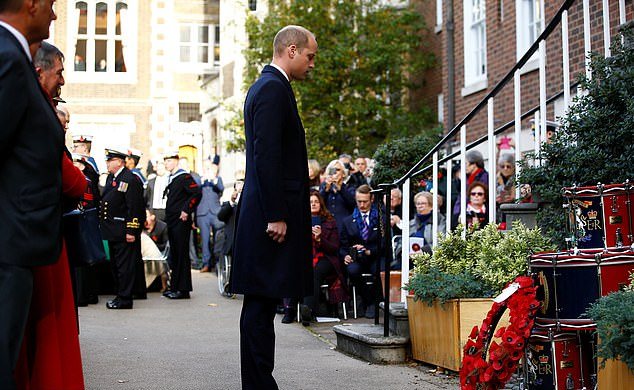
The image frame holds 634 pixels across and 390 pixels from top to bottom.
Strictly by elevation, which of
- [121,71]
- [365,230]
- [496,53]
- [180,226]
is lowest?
[365,230]

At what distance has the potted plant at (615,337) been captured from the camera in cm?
497

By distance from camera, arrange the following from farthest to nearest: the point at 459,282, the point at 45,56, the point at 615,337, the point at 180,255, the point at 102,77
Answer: the point at 102,77
the point at 180,255
the point at 459,282
the point at 45,56
the point at 615,337

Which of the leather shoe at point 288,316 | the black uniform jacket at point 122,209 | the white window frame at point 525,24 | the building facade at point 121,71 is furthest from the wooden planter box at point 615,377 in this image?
the building facade at point 121,71

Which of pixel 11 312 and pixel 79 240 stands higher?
pixel 79 240

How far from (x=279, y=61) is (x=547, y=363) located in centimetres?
238

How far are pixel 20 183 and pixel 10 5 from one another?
0.70 m

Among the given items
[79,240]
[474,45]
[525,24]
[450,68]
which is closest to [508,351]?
[79,240]

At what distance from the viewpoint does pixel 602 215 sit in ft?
20.4

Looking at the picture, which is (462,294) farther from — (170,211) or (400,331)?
(170,211)

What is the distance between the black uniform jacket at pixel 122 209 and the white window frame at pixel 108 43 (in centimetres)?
2443

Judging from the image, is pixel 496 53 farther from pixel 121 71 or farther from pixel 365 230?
pixel 121 71

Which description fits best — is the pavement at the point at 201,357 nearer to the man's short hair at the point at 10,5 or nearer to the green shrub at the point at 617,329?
the green shrub at the point at 617,329

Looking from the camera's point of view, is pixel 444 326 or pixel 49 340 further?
pixel 444 326

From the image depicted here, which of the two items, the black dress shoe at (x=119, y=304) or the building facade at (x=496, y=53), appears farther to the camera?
the building facade at (x=496, y=53)
